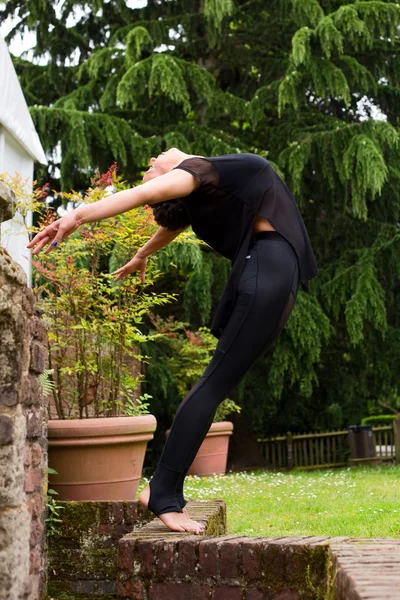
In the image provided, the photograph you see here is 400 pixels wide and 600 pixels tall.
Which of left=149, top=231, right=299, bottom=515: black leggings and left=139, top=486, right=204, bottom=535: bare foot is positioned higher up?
left=149, top=231, right=299, bottom=515: black leggings

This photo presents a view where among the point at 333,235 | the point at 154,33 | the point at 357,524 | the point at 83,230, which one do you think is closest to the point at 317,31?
the point at 154,33

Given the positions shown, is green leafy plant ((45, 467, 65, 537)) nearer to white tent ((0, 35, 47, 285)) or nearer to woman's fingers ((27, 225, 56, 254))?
woman's fingers ((27, 225, 56, 254))

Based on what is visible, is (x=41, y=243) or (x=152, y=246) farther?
(x=152, y=246)

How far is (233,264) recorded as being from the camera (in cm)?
254

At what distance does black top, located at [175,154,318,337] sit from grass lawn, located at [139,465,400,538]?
4.17 feet

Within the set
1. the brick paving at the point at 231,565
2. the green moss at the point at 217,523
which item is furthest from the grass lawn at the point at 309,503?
the brick paving at the point at 231,565

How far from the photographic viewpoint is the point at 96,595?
10.9 ft

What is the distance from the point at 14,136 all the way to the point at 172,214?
14.7 ft

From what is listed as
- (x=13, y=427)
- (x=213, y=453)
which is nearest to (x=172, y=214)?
(x=13, y=427)

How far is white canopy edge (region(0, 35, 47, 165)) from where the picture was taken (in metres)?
6.43

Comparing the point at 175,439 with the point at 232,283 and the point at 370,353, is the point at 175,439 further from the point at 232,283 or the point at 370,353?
the point at 370,353

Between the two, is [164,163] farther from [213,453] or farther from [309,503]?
[213,453]

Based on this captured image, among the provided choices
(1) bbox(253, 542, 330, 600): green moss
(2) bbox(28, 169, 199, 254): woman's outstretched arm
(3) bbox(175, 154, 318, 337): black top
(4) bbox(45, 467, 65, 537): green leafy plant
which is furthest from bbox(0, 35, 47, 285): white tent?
(1) bbox(253, 542, 330, 600): green moss

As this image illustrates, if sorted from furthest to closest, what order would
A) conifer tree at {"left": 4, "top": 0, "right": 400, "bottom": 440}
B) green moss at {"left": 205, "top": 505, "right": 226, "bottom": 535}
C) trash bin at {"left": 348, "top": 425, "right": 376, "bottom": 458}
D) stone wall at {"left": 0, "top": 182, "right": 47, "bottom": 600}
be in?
1. trash bin at {"left": 348, "top": 425, "right": 376, "bottom": 458}
2. conifer tree at {"left": 4, "top": 0, "right": 400, "bottom": 440}
3. green moss at {"left": 205, "top": 505, "right": 226, "bottom": 535}
4. stone wall at {"left": 0, "top": 182, "right": 47, "bottom": 600}
